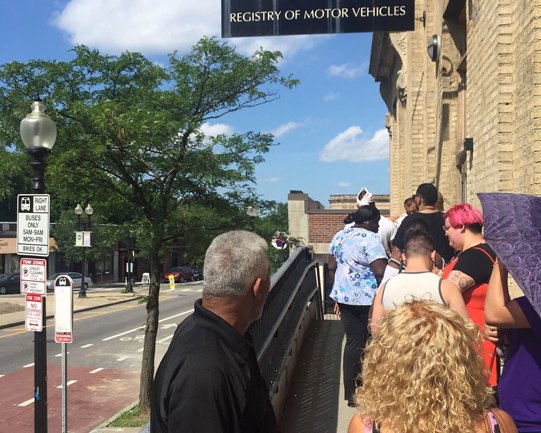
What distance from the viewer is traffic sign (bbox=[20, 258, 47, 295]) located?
7289mm

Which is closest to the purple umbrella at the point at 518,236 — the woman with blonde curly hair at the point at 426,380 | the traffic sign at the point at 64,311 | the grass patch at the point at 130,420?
the woman with blonde curly hair at the point at 426,380

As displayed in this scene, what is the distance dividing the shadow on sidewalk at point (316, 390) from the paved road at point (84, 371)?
5.22m

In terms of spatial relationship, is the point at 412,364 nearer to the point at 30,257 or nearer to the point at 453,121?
the point at 30,257

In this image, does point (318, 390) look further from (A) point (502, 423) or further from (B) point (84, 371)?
(B) point (84, 371)

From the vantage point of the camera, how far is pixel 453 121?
8984 millimetres

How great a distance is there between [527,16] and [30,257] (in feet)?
21.3

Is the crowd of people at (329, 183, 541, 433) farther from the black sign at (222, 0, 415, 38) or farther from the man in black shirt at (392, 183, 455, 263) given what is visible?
the black sign at (222, 0, 415, 38)

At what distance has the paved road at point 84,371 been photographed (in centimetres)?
1086

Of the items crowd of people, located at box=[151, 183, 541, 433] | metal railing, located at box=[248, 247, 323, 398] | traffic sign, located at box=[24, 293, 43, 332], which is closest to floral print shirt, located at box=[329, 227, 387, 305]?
metal railing, located at box=[248, 247, 323, 398]

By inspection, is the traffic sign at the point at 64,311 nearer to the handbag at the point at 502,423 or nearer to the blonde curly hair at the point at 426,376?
the blonde curly hair at the point at 426,376

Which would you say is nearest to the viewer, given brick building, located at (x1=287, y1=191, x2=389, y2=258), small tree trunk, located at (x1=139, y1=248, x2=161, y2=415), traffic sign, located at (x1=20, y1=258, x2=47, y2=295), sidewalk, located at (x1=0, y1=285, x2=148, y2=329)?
traffic sign, located at (x1=20, y1=258, x2=47, y2=295)

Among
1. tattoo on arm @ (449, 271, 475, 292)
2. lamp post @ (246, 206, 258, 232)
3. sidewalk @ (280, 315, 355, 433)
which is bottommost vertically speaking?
sidewalk @ (280, 315, 355, 433)

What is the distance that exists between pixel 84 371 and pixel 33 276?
26.4ft

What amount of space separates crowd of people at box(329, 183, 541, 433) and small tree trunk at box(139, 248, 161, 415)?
27.5 feet
